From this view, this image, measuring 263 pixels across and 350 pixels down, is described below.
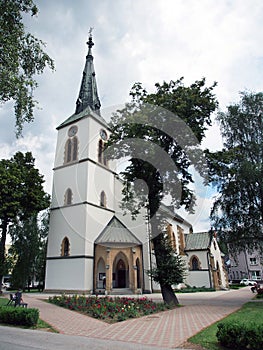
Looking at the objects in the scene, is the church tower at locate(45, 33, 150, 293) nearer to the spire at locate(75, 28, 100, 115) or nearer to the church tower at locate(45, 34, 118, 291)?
the church tower at locate(45, 34, 118, 291)

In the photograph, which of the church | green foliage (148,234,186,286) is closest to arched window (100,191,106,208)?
the church

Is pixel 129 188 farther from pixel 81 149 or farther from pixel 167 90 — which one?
pixel 81 149

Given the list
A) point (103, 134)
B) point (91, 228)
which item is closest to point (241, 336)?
point (91, 228)

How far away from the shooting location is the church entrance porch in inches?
1020

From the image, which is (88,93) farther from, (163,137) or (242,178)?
(242,178)

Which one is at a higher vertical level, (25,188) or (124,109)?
(124,109)

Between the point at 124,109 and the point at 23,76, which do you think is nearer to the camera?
the point at 23,76

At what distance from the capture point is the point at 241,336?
6699 mm

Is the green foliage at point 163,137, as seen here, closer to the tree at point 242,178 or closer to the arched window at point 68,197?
the tree at point 242,178

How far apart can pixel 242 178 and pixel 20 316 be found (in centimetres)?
1420

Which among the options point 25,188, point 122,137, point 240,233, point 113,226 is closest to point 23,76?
point 122,137

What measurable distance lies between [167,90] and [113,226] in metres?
17.2

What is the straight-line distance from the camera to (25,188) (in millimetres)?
27359

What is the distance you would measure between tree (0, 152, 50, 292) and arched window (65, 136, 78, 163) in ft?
13.3
